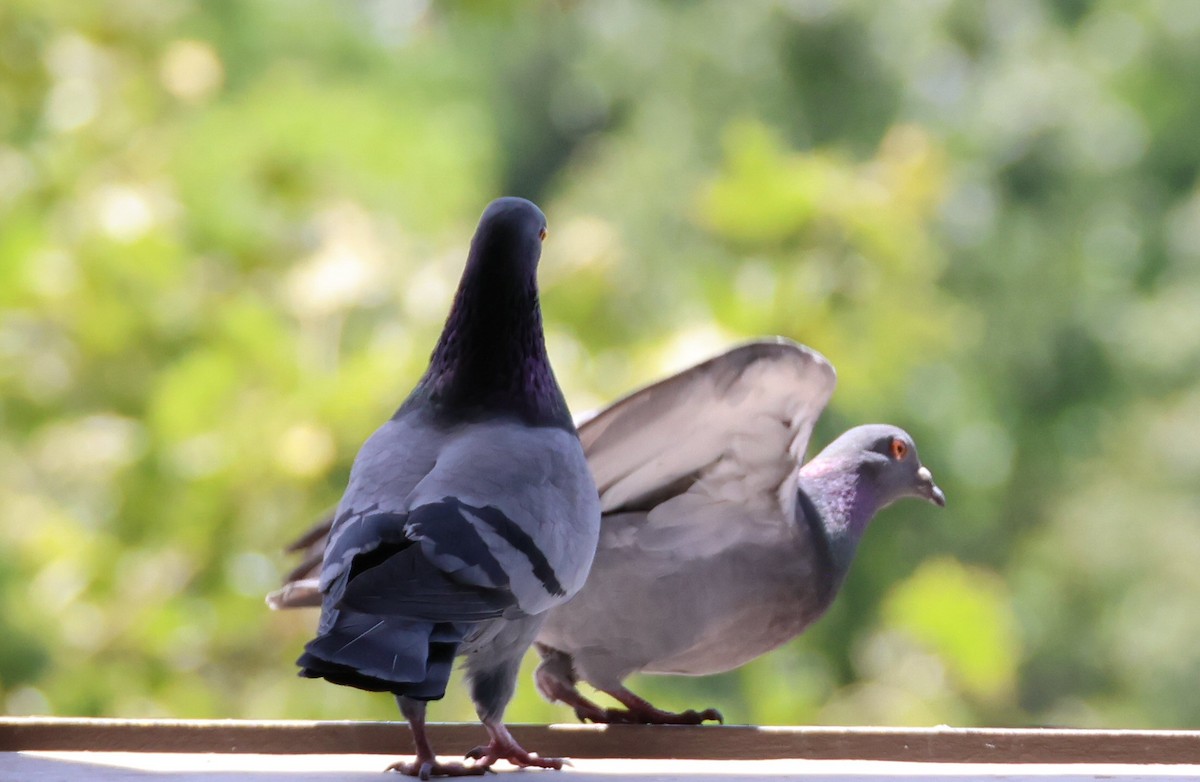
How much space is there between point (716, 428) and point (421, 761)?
659mm

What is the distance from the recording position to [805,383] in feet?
6.17

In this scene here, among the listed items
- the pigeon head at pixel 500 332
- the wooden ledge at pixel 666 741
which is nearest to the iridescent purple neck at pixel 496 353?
the pigeon head at pixel 500 332

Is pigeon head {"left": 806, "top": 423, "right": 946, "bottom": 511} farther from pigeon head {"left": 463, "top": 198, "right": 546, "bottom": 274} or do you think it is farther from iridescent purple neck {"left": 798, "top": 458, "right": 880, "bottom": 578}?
pigeon head {"left": 463, "top": 198, "right": 546, "bottom": 274}

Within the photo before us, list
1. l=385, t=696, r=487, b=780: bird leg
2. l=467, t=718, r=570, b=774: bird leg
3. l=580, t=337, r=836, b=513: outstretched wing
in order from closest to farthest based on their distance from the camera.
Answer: l=385, t=696, r=487, b=780: bird leg, l=467, t=718, r=570, b=774: bird leg, l=580, t=337, r=836, b=513: outstretched wing

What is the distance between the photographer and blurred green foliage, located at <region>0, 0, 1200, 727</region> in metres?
3.75

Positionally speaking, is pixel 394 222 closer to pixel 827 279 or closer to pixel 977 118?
pixel 827 279

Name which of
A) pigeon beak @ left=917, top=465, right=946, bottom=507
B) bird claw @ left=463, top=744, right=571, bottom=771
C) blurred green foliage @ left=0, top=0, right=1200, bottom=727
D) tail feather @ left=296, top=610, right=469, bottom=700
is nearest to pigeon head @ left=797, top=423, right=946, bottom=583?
pigeon beak @ left=917, top=465, right=946, bottom=507

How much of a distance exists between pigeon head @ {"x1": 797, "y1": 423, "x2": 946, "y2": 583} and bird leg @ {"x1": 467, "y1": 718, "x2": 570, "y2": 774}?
0.71 metres

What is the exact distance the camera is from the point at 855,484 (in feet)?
7.65

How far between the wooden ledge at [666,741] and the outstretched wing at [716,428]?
0.36 metres

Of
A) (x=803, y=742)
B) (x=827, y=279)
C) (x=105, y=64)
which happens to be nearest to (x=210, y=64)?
(x=105, y=64)

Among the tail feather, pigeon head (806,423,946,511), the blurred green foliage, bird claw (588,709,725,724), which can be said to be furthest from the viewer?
the blurred green foliage

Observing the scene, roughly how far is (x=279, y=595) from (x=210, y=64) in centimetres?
287

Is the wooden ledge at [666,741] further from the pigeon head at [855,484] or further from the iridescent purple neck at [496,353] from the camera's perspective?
the iridescent purple neck at [496,353]
